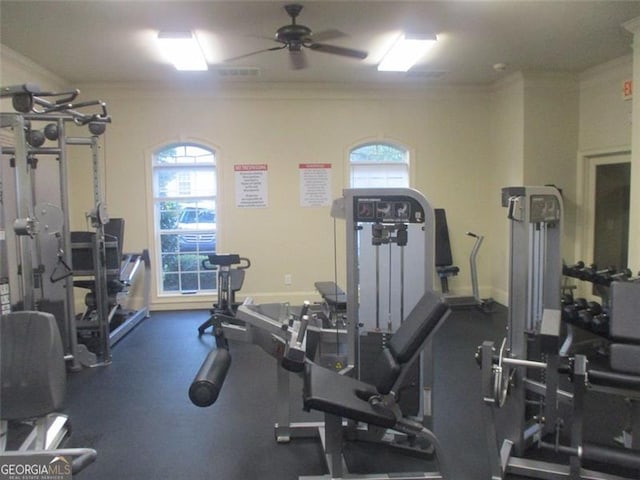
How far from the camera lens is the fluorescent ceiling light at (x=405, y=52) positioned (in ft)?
13.4

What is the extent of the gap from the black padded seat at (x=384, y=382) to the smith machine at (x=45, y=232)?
2.39 m

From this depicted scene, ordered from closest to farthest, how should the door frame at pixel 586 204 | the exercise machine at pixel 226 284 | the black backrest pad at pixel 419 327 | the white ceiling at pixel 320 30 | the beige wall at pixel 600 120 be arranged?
the black backrest pad at pixel 419 327 → the white ceiling at pixel 320 30 → the beige wall at pixel 600 120 → the exercise machine at pixel 226 284 → the door frame at pixel 586 204

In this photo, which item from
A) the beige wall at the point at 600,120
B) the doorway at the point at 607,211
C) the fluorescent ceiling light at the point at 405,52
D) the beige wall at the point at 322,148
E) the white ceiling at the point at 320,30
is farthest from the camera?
the beige wall at the point at 322,148

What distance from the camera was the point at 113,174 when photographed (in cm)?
577

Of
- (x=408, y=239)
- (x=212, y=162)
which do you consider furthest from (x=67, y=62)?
(x=408, y=239)

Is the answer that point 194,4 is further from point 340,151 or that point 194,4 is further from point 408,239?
point 340,151

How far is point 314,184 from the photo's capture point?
5.97 m

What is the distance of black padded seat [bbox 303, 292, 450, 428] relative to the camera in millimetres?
2129

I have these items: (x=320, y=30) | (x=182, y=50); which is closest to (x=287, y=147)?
(x=182, y=50)

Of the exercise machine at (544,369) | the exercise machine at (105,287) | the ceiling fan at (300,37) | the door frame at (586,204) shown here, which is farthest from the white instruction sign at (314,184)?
the exercise machine at (544,369)

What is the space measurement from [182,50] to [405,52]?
2057 millimetres

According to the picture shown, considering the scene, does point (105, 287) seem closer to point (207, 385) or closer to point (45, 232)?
point (45, 232)

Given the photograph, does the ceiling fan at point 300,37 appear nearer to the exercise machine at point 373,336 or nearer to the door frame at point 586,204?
the exercise machine at point 373,336

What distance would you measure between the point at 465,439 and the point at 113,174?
4902 mm
